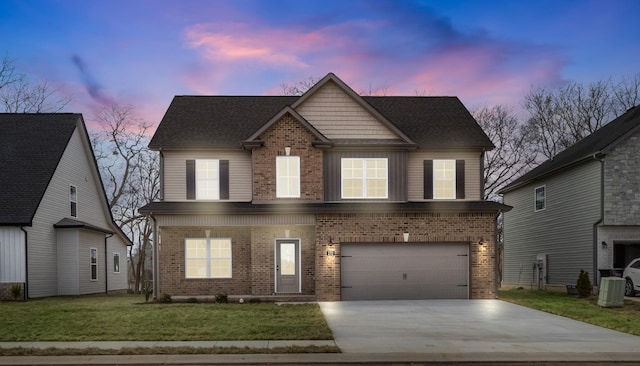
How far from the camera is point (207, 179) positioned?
986 inches

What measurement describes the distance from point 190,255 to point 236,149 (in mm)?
4748

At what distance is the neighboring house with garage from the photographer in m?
23.6

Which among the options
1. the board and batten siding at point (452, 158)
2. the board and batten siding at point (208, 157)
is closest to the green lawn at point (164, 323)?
the board and batten siding at point (208, 157)

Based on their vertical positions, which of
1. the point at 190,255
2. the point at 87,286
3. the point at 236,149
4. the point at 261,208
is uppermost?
the point at 236,149

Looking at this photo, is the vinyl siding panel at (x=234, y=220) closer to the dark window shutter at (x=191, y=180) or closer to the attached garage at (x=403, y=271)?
the dark window shutter at (x=191, y=180)

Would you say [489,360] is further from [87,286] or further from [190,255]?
[87,286]

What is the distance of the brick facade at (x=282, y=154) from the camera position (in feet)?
79.2

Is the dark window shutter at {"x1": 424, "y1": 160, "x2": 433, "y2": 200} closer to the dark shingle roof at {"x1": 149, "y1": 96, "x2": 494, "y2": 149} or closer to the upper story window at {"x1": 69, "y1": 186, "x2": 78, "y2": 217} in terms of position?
the dark shingle roof at {"x1": 149, "y1": 96, "x2": 494, "y2": 149}

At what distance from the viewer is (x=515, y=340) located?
13.3 m

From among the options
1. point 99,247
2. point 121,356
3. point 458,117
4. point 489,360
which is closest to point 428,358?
point 489,360

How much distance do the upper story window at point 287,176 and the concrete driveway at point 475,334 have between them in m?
5.49

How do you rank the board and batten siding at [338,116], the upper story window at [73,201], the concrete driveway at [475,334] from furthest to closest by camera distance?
the upper story window at [73,201] < the board and batten siding at [338,116] < the concrete driveway at [475,334]

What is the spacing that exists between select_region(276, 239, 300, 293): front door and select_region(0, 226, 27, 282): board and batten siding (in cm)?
1070

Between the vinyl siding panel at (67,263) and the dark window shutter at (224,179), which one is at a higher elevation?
the dark window shutter at (224,179)
